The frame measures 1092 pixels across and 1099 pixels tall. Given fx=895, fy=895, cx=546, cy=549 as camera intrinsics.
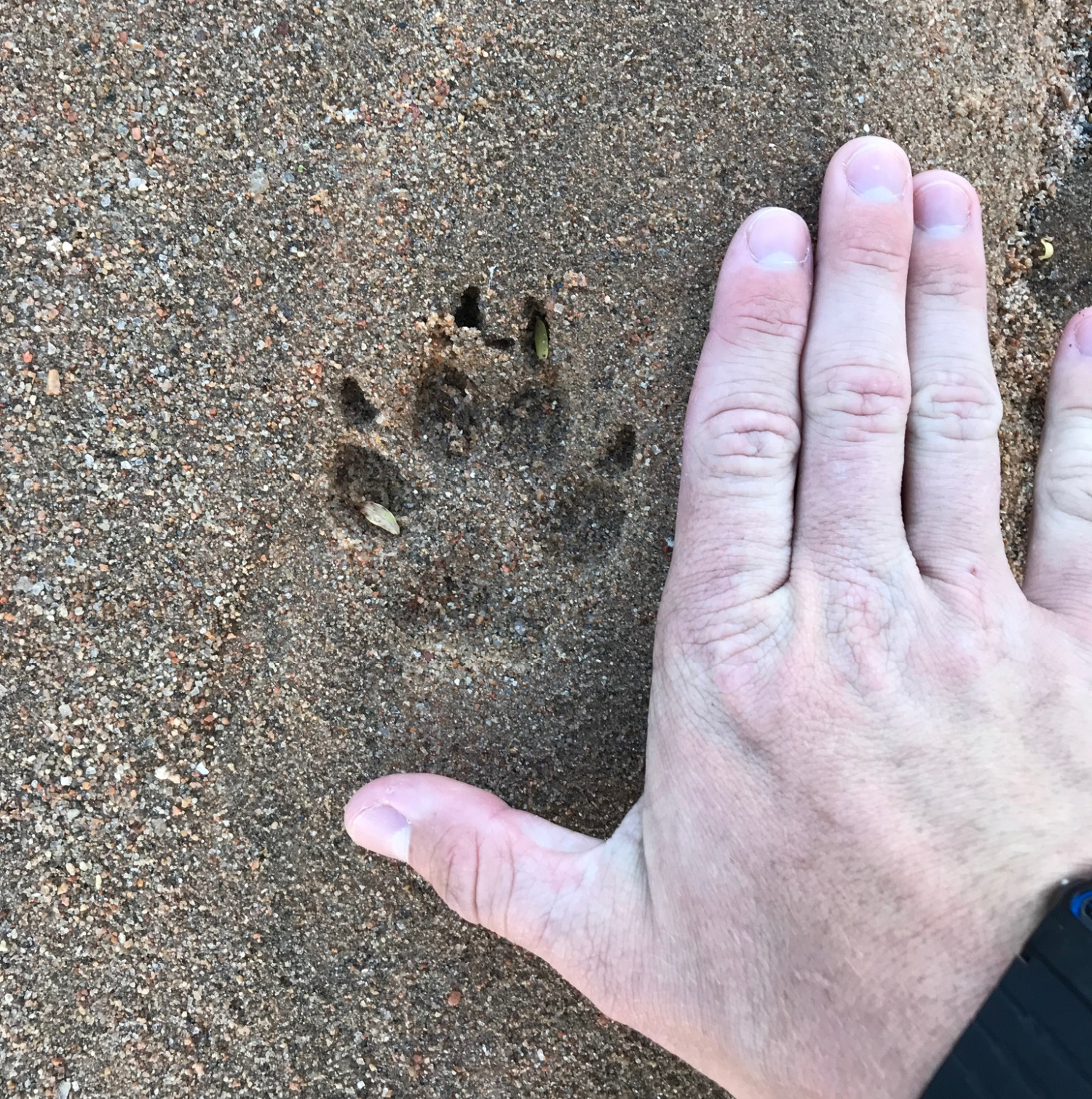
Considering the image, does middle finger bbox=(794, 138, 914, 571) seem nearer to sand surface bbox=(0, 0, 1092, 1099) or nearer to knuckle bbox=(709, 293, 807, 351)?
knuckle bbox=(709, 293, 807, 351)

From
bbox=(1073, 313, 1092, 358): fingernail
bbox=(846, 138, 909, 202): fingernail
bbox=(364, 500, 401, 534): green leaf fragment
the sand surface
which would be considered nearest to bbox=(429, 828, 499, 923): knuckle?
the sand surface

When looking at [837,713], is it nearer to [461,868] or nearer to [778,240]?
[461,868]

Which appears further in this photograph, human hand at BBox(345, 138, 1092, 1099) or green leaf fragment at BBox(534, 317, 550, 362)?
green leaf fragment at BBox(534, 317, 550, 362)

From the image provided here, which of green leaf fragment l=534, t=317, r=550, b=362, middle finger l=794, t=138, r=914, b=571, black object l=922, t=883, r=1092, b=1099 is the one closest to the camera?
black object l=922, t=883, r=1092, b=1099

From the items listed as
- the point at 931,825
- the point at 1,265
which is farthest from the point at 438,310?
the point at 931,825

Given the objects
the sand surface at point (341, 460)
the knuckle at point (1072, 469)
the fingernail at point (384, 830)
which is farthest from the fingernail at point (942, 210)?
the fingernail at point (384, 830)

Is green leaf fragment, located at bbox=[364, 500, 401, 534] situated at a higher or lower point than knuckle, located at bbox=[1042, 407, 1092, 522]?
lower
